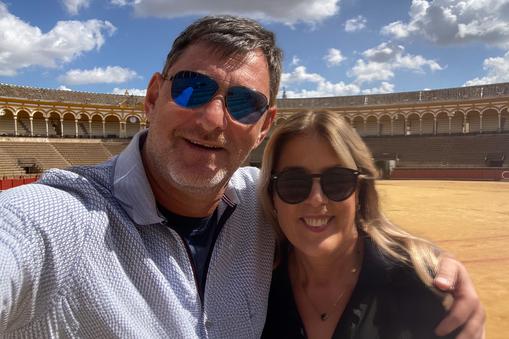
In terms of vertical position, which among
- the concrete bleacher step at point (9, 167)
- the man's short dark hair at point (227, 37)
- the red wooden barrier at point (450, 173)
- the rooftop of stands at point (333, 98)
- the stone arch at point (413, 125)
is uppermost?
the rooftop of stands at point (333, 98)

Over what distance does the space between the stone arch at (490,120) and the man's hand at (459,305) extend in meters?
41.7

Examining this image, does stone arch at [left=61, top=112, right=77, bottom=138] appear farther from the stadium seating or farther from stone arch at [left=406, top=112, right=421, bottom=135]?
stone arch at [left=406, top=112, right=421, bottom=135]

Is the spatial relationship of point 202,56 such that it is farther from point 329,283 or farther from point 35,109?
point 35,109

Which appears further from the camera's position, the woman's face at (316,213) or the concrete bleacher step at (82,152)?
the concrete bleacher step at (82,152)

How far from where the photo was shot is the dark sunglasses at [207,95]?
5.19 feet

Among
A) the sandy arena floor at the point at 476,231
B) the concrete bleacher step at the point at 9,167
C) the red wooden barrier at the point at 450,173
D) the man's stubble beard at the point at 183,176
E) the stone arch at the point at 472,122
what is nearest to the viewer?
the man's stubble beard at the point at 183,176

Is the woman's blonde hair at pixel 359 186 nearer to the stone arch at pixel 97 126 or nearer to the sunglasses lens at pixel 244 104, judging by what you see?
the sunglasses lens at pixel 244 104

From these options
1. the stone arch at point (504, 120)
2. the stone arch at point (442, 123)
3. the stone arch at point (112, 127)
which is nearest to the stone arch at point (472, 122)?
the stone arch at point (442, 123)

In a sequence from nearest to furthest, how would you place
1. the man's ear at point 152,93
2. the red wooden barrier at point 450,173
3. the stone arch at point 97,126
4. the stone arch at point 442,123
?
the man's ear at point 152,93 → the red wooden barrier at point 450,173 → the stone arch at point 442,123 → the stone arch at point 97,126

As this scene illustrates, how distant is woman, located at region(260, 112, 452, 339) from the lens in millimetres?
1675

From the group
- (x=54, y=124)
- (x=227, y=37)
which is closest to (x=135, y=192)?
(x=227, y=37)

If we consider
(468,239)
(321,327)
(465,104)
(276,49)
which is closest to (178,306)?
(321,327)

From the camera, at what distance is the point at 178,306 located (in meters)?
1.39

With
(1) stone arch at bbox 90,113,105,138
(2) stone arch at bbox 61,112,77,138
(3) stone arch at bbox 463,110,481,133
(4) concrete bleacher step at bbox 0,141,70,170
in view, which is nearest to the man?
(4) concrete bleacher step at bbox 0,141,70,170
